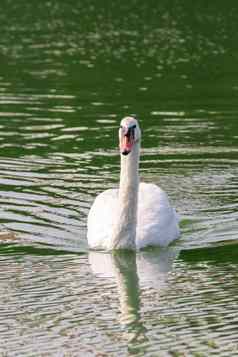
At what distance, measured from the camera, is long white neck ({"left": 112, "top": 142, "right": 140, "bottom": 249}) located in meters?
14.8

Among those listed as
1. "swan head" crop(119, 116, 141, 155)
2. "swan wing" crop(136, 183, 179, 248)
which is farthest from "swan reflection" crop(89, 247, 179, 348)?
"swan head" crop(119, 116, 141, 155)

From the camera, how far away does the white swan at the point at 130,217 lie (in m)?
14.8

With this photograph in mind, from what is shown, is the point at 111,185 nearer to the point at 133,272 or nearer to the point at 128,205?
the point at 128,205

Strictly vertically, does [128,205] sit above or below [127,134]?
below

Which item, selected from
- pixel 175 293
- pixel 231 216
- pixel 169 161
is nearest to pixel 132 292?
pixel 175 293

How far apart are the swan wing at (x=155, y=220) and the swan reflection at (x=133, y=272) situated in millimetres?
137

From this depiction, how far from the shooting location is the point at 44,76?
91.6 feet

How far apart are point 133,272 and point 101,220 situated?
1238mm

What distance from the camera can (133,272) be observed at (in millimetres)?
14125

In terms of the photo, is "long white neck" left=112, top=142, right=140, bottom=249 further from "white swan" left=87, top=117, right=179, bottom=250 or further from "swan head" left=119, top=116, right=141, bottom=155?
"swan head" left=119, top=116, right=141, bottom=155

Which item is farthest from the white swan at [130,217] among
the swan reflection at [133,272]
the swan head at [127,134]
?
the swan reflection at [133,272]

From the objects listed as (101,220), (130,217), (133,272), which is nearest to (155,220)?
(130,217)

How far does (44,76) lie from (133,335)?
16878 millimetres

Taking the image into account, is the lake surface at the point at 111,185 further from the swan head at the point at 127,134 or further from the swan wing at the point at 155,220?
the swan head at the point at 127,134
